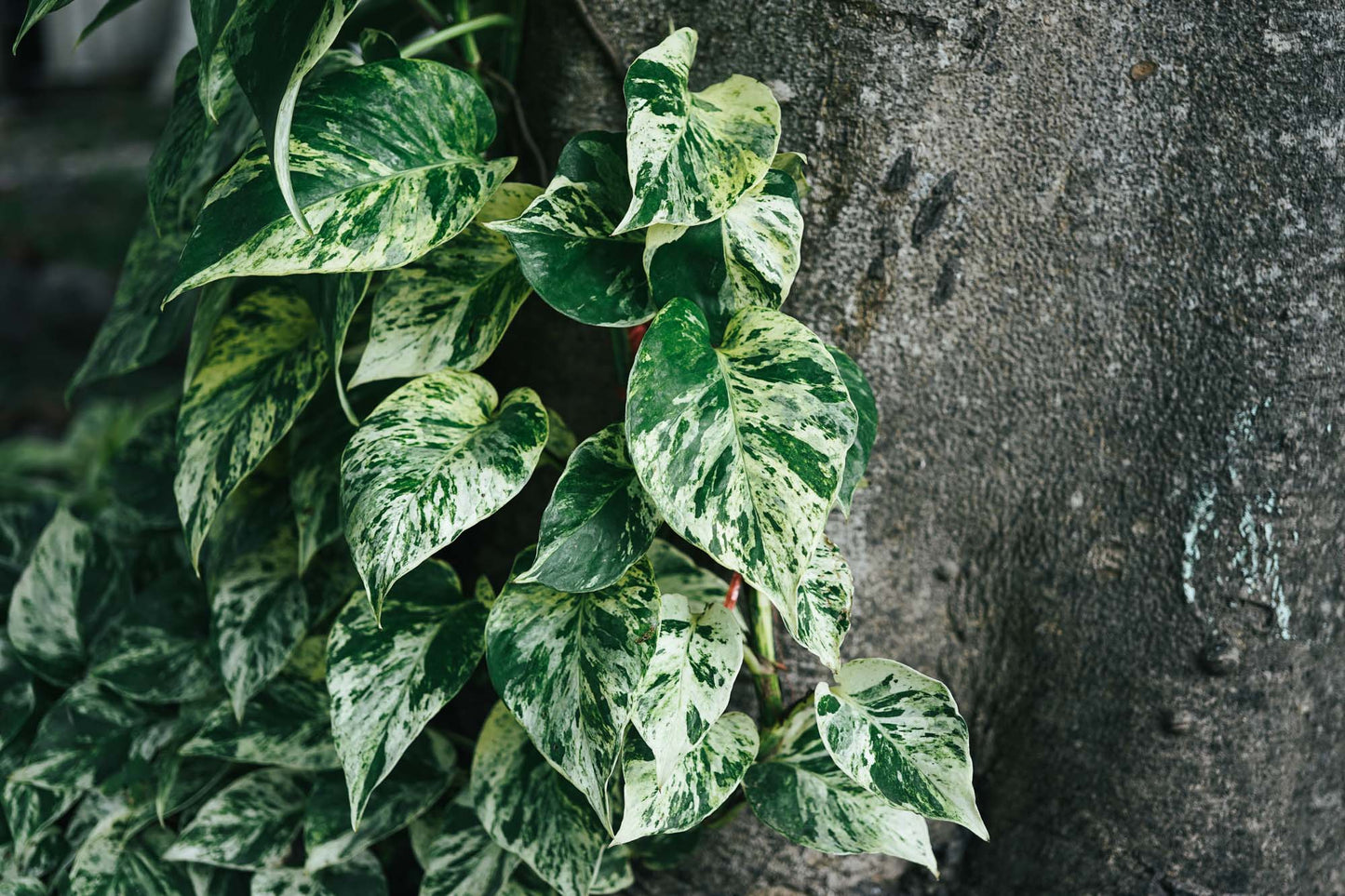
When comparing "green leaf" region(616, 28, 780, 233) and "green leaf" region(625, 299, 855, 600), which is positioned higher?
"green leaf" region(616, 28, 780, 233)

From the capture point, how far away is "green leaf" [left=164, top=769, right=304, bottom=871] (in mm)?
961

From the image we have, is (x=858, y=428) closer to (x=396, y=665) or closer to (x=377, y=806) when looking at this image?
(x=396, y=665)

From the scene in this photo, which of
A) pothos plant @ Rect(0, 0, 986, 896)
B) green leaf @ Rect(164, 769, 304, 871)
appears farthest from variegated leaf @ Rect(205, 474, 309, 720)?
green leaf @ Rect(164, 769, 304, 871)

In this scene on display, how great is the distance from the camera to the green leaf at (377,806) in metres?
0.94

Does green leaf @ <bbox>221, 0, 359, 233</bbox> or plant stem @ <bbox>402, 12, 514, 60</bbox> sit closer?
green leaf @ <bbox>221, 0, 359, 233</bbox>

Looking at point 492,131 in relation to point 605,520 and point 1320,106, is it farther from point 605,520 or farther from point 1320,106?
point 1320,106

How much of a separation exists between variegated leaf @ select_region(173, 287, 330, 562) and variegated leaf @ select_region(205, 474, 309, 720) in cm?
12

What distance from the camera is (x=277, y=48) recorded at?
610mm

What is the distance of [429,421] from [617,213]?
220mm

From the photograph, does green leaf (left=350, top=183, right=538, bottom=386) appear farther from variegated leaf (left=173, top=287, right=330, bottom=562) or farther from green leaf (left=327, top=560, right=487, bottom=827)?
green leaf (left=327, top=560, right=487, bottom=827)

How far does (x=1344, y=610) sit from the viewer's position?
920 millimetres

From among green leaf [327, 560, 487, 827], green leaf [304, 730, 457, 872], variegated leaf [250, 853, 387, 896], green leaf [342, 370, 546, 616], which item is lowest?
variegated leaf [250, 853, 387, 896]

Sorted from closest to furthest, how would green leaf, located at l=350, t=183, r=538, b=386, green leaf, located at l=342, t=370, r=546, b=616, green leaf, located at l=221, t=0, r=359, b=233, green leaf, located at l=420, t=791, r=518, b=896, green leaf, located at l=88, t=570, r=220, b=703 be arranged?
1. green leaf, located at l=221, t=0, r=359, b=233
2. green leaf, located at l=342, t=370, r=546, b=616
3. green leaf, located at l=350, t=183, r=538, b=386
4. green leaf, located at l=420, t=791, r=518, b=896
5. green leaf, located at l=88, t=570, r=220, b=703

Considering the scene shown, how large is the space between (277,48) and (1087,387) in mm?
722
